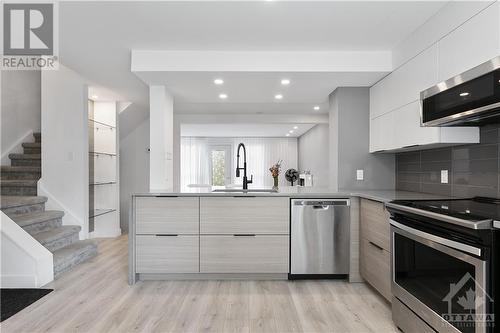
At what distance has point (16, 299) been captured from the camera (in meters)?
2.42

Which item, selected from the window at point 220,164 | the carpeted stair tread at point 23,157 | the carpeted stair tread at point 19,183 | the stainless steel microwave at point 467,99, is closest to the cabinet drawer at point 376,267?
the stainless steel microwave at point 467,99

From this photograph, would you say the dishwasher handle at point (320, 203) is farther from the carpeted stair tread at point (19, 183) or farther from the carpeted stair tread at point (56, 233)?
the carpeted stair tread at point (19, 183)

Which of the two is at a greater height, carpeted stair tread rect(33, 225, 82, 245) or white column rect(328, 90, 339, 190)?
white column rect(328, 90, 339, 190)

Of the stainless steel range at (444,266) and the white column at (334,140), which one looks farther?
the white column at (334,140)

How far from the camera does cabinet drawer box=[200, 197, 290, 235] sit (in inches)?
110

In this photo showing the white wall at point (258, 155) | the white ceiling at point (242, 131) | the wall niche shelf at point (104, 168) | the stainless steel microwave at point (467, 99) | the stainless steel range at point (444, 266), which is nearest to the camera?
the stainless steel range at point (444, 266)

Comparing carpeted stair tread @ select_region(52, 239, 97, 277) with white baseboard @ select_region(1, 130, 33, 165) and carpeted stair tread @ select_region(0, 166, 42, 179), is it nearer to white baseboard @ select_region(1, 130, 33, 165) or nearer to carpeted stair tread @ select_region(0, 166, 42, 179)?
carpeted stair tread @ select_region(0, 166, 42, 179)

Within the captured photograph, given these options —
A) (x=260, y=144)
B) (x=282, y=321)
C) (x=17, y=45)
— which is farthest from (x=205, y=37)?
(x=260, y=144)

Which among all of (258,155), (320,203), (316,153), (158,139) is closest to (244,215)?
(320,203)

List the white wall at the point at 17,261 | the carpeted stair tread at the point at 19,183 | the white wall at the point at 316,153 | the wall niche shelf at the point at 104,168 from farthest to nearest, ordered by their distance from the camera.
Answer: the white wall at the point at 316,153, the wall niche shelf at the point at 104,168, the carpeted stair tread at the point at 19,183, the white wall at the point at 17,261

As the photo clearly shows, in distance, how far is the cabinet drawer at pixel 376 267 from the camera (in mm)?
2232

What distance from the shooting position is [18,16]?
2.26m

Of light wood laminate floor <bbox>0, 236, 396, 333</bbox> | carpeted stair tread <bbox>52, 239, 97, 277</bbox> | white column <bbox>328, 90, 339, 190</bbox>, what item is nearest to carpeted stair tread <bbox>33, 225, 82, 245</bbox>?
carpeted stair tread <bbox>52, 239, 97, 277</bbox>

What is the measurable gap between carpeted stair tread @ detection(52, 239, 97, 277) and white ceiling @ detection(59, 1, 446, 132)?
209 cm
